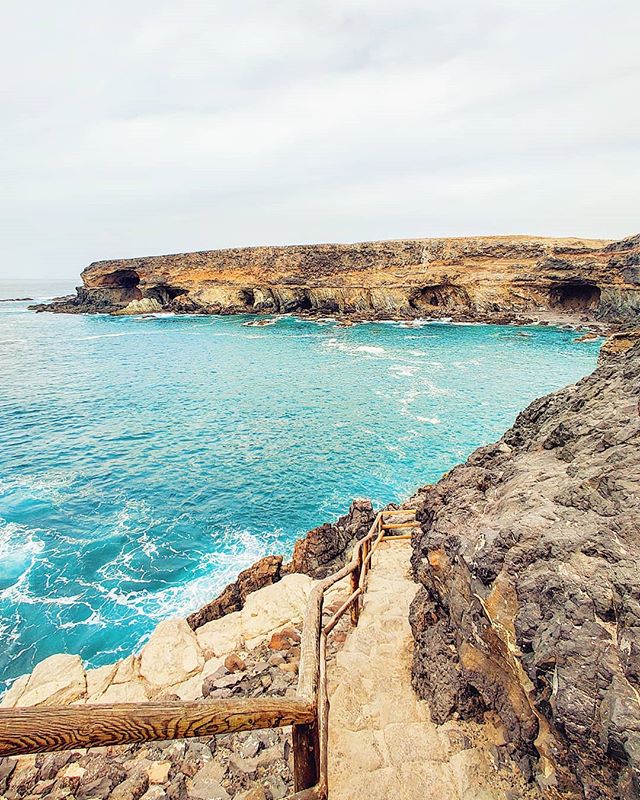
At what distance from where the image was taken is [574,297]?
65.6m

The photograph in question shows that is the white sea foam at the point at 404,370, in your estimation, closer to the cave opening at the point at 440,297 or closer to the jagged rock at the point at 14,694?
the jagged rock at the point at 14,694

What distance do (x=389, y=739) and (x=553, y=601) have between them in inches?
86.8

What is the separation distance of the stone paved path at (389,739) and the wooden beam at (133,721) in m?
1.80

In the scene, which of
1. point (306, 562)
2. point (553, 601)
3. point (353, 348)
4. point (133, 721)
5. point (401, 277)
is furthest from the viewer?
point (401, 277)

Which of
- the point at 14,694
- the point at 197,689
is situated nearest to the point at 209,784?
the point at 197,689

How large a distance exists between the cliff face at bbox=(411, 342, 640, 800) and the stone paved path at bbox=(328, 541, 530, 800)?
0.25 meters

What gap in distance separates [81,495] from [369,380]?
69.9 feet

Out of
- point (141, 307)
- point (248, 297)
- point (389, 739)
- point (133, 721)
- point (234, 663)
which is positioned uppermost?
→ point (248, 297)

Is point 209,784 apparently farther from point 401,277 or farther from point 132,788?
point 401,277

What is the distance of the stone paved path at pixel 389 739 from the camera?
353cm

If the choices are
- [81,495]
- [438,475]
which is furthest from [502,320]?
[81,495]

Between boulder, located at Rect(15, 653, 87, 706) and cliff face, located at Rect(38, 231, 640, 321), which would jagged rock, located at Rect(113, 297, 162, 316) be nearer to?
cliff face, located at Rect(38, 231, 640, 321)

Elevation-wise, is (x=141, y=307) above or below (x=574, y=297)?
above

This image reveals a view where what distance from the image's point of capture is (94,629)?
1064 centimetres
